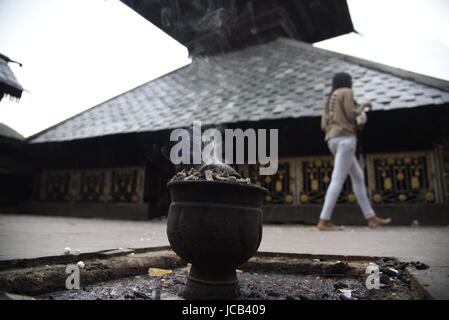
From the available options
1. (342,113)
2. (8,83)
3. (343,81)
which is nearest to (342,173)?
(342,113)

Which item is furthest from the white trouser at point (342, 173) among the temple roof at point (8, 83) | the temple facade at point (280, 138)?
the temple roof at point (8, 83)

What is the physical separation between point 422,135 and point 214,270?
5.55 m

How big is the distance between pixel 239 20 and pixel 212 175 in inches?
389

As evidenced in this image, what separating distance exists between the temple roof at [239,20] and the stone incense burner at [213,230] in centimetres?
795

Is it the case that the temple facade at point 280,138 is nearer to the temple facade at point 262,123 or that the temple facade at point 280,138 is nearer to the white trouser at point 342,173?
the temple facade at point 262,123

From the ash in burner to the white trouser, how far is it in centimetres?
268

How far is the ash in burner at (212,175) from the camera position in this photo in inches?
64.2

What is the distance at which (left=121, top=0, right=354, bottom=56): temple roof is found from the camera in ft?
29.6

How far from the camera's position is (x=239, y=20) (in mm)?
10258

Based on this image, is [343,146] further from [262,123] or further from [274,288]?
[274,288]

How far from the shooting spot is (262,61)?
30.4ft

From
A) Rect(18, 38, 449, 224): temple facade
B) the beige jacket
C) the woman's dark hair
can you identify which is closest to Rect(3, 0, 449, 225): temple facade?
Rect(18, 38, 449, 224): temple facade

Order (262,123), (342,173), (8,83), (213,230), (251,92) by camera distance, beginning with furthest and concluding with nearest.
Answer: (251,92), (8,83), (262,123), (342,173), (213,230)
